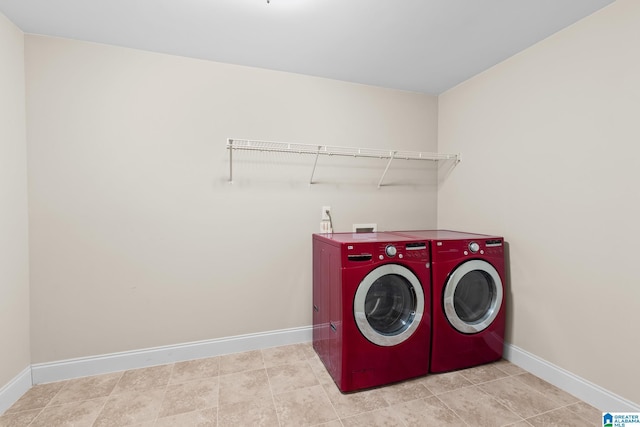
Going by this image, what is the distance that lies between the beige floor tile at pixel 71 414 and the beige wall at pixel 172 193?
1.22 ft

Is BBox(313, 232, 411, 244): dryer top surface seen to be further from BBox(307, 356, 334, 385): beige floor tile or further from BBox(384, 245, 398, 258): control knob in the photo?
BBox(307, 356, 334, 385): beige floor tile

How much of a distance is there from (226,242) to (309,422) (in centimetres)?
134

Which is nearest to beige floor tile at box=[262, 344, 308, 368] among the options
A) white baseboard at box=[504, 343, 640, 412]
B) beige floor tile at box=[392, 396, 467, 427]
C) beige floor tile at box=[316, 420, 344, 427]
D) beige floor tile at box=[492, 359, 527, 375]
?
beige floor tile at box=[316, 420, 344, 427]

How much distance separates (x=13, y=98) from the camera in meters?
1.65

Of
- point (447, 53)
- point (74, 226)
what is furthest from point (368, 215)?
point (74, 226)

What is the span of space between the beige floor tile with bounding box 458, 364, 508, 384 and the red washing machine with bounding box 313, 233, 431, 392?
11.8 inches

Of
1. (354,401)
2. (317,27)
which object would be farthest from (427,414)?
(317,27)

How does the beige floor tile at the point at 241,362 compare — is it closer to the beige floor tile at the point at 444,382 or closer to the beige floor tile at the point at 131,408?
the beige floor tile at the point at 131,408

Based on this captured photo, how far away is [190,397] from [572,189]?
270 centimetres

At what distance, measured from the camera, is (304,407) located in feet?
5.13

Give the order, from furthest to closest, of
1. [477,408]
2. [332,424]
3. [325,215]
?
1. [325,215]
2. [477,408]
3. [332,424]

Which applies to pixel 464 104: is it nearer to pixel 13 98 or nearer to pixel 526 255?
pixel 526 255

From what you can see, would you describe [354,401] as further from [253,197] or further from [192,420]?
[253,197]

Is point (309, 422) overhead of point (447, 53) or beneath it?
beneath
